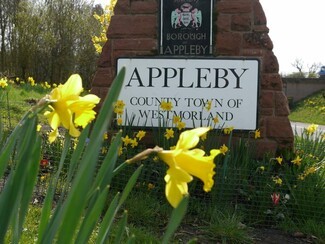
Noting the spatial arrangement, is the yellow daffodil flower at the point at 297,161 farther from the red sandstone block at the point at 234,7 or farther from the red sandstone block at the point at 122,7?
the red sandstone block at the point at 122,7

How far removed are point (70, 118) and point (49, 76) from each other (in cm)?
1844

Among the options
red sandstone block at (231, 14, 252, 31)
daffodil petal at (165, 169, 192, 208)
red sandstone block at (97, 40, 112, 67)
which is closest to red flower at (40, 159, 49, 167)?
red sandstone block at (97, 40, 112, 67)

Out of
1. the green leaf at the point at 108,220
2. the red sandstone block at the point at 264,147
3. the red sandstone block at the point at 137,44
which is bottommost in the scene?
the red sandstone block at the point at 264,147

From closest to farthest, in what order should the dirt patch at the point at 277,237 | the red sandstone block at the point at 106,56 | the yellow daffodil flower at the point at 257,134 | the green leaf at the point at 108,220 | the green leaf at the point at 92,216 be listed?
1. the green leaf at the point at 92,216
2. the green leaf at the point at 108,220
3. the dirt patch at the point at 277,237
4. the yellow daffodil flower at the point at 257,134
5. the red sandstone block at the point at 106,56

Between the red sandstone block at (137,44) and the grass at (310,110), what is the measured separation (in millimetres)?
14893

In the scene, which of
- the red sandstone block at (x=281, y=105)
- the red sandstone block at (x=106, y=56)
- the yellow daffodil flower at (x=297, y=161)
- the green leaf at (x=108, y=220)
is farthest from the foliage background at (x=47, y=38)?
the green leaf at (x=108, y=220)

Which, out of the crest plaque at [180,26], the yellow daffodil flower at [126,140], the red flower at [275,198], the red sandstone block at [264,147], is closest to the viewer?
the red flower at [275,198]

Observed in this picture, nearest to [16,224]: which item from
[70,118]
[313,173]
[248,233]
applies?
[70,118]

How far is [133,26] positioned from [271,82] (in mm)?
1362

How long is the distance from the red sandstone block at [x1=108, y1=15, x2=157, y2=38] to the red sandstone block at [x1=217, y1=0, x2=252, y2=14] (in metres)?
0.61

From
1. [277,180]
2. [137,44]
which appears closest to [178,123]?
[277,180]

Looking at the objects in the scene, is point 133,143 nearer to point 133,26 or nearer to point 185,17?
point 133,26

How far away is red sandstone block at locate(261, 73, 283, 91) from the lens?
4406 millimetres

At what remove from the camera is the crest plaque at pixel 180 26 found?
4.57 metres
